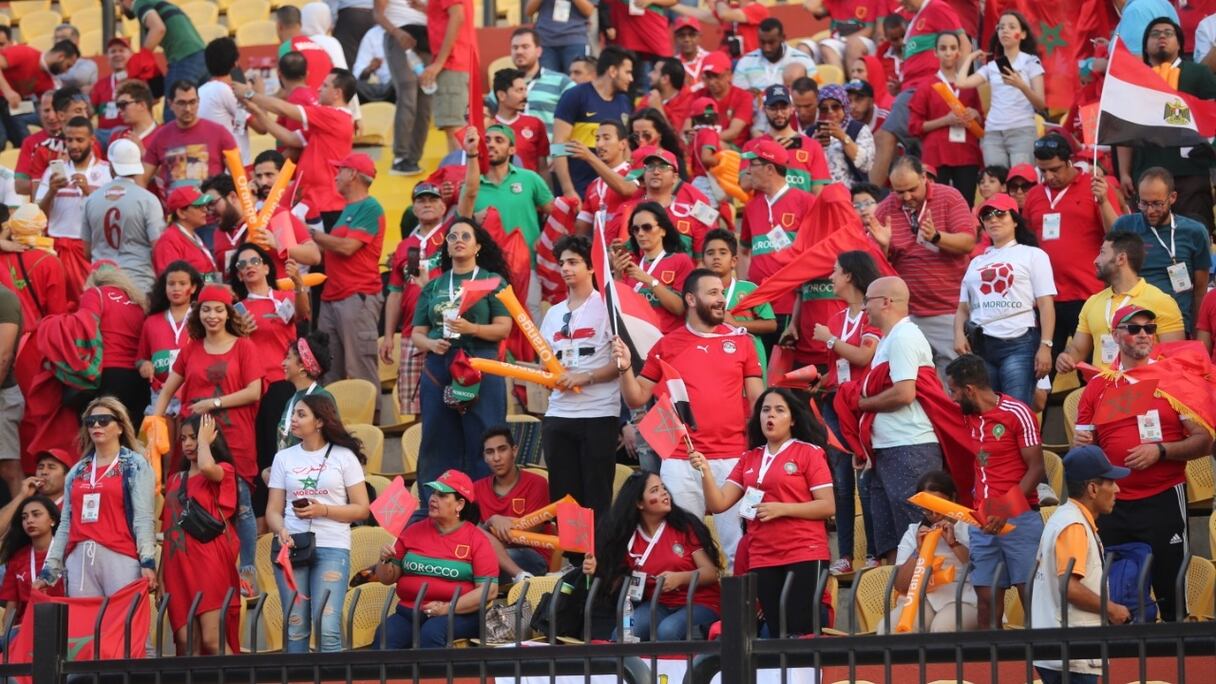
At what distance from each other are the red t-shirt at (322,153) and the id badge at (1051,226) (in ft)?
16.0

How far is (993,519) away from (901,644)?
356 centimetres

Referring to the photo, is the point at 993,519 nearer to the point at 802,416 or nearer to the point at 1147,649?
the point at 802,416

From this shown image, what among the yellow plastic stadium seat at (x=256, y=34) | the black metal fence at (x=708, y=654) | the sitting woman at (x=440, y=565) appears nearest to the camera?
the black metal fence at (x=708, y=654)

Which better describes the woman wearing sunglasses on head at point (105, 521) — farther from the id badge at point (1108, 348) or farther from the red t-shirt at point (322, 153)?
the id badge at point (1108, 348)

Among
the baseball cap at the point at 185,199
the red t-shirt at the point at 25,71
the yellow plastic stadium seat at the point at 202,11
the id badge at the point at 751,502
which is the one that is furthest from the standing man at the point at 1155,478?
the yellow plastic stadium seat at the point at 202,11

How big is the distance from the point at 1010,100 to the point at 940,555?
5485mm

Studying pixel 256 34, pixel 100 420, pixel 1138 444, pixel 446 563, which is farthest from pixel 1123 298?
pixel 256 34

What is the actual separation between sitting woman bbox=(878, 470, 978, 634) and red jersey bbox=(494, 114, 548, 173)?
615 cm

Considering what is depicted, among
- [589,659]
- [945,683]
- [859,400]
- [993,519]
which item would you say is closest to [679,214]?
[859,400]

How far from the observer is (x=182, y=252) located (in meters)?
12.2

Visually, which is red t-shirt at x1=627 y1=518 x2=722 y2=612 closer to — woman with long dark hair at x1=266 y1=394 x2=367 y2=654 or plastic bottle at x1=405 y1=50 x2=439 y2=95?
woman with long dark hair at x1=266 y1=394 x2=367 y2=654

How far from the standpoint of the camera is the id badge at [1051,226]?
11078 mm

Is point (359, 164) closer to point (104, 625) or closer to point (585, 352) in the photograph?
point (585, 352)

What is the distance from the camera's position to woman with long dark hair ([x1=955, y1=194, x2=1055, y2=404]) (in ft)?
33.5
